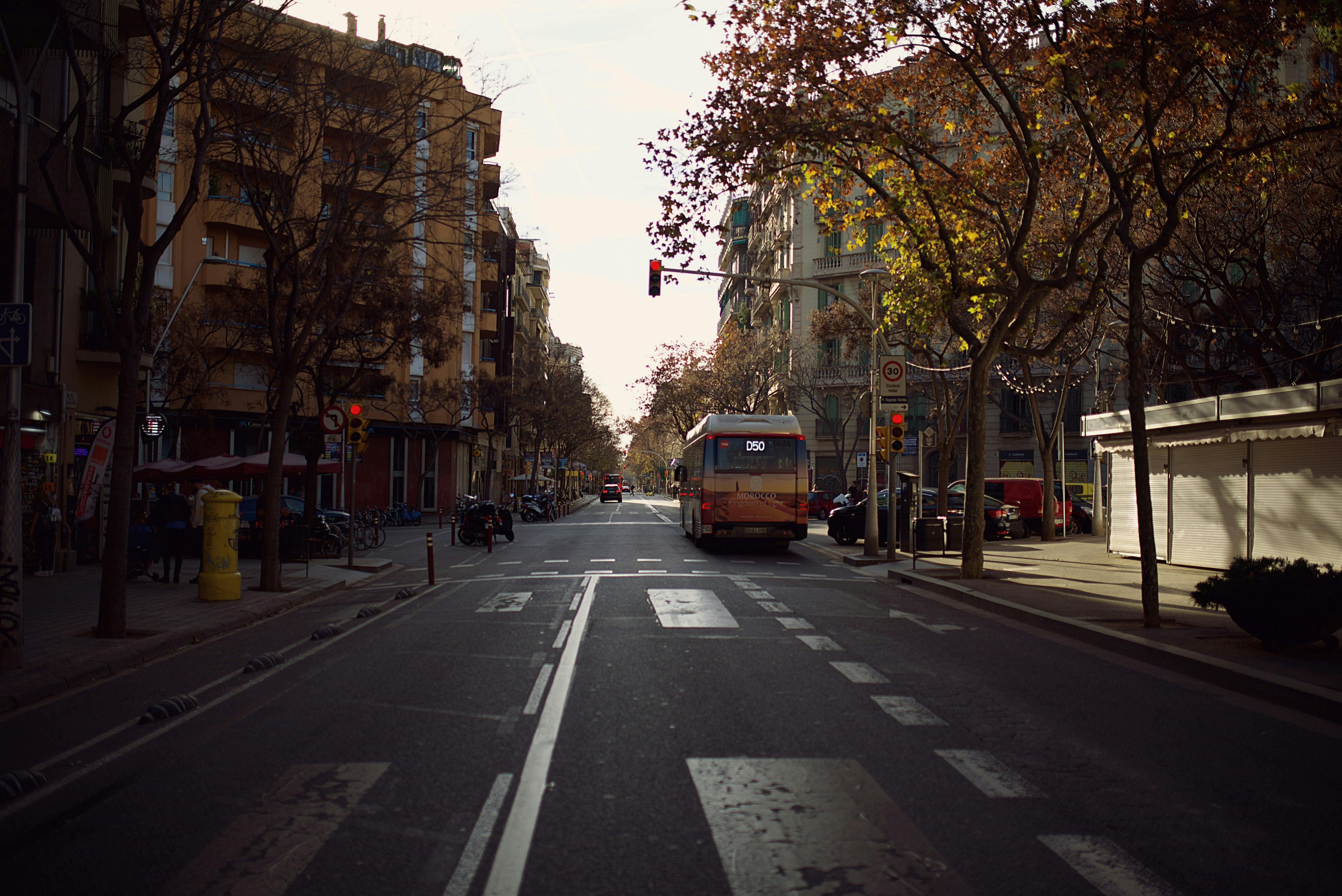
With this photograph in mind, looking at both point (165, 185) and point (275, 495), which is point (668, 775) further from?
point (165, 185)

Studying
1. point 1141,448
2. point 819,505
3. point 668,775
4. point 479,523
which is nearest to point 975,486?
point 1141,448

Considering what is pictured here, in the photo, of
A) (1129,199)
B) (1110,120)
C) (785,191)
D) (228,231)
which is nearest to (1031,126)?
(1110,120)

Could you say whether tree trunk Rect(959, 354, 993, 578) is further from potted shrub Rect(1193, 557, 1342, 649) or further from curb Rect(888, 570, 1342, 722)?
potted shrub Rect(1193, 557, 1342, 649)

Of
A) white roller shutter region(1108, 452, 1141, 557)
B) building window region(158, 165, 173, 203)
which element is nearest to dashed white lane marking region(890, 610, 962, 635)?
white roller shutter region(1108, 452, 1141, 557)

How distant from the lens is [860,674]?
938cm

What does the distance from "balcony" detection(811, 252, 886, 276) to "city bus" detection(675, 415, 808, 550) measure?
103 ft

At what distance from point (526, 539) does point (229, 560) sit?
62.4 ft

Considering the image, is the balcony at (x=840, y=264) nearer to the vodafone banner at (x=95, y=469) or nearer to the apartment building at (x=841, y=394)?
the apartment building at (x=841, y=394)

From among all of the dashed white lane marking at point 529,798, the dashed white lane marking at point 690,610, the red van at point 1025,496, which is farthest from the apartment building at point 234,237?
the red van at point 1025,496

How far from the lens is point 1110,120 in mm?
15727

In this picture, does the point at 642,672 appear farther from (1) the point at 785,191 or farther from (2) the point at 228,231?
(2) the point at 228,231

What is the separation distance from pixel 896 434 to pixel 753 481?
15.1 feet

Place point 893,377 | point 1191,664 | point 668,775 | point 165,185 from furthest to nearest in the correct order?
point 165,185 < point 893,377 < point 1191,664 < point 668,775

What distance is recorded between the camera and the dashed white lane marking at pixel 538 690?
7793 mm
